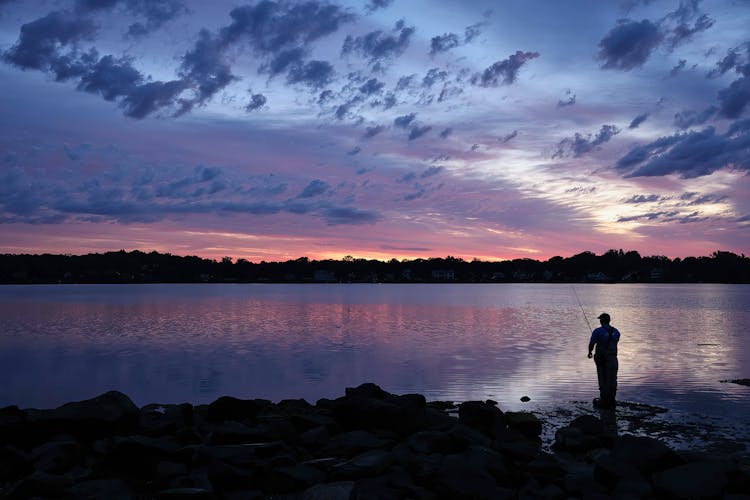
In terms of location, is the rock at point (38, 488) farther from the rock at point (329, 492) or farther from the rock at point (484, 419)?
the rock at point (484, 419)

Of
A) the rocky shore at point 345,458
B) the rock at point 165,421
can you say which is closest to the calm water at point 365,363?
the rocky shore at point 345,458

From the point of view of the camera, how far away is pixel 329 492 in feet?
29.4

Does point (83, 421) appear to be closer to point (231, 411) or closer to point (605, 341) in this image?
point (231, 411)

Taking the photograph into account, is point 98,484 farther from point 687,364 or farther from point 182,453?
point 687,364

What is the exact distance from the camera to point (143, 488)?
10.1m

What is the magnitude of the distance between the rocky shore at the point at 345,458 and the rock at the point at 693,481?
17 mm

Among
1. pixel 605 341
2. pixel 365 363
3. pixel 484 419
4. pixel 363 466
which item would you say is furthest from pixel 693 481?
pixel 365 363

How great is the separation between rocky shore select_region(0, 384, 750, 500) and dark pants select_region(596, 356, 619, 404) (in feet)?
12.0

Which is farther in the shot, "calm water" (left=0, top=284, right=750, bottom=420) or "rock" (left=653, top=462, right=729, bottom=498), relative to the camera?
"calm water" (left=0, top=284, right=750, bottom=420)

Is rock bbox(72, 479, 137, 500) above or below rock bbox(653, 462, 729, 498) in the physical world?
below

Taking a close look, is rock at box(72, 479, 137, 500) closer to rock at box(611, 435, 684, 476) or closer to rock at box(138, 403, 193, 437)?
rock at box(138, 403, 193, 437)

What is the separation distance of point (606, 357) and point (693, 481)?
786cm

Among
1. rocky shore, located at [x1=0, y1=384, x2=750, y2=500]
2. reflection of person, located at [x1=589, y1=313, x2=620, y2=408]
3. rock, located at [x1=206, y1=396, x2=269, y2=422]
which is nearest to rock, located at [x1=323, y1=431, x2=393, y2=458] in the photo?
rocky shore, located at [x1=0, y1=384, x2=750, y2=500]

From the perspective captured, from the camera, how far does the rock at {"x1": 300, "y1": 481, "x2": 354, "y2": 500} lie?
887 cm
